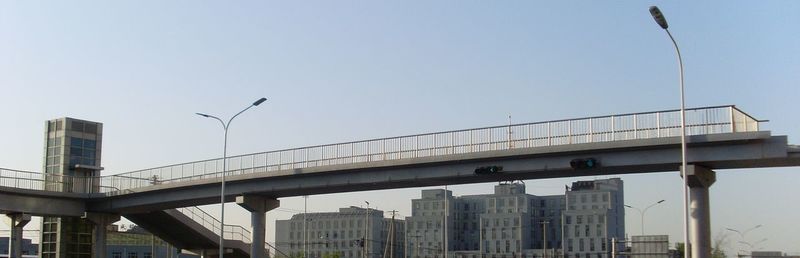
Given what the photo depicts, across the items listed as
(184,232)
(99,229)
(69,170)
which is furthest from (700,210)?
(69,170)

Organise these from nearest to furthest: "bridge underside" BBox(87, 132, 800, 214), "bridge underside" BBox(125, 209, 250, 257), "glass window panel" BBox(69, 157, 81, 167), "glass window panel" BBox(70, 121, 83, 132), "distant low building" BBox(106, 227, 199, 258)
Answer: "bridge underside" BBox(87, 132, 800, 214) → "bridge underside" BBox(125, 209, 250, 257) → "glass window panel" BBox(69, 157, 81, 167) → "glass window panel" BBox(70, 121, 83, 132) → "distant low building" BBox(106, 227, 199, 258)

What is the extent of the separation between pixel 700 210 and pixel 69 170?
158 ft

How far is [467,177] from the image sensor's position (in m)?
46.0

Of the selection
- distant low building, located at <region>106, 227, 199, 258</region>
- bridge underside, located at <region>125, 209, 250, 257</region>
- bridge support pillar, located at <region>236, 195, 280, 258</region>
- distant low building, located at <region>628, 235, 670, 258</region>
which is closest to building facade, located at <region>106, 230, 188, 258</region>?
distant low building, located at <region>106, 227, 199, 258</region>

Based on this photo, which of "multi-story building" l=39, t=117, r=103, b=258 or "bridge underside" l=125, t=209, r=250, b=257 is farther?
"bridge underside" l=125, t=209, r=250, b=257

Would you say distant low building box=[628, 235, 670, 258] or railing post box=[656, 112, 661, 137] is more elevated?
railing post box=[656, 112, 661, 137]

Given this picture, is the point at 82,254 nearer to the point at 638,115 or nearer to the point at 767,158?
the point at 638,115

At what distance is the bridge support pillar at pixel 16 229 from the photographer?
6019cm

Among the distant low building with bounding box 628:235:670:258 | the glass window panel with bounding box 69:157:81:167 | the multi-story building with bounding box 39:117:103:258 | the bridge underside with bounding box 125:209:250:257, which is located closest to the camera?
the distant low building with bounding box 628:235:670:258

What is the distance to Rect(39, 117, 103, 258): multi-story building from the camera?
217ft

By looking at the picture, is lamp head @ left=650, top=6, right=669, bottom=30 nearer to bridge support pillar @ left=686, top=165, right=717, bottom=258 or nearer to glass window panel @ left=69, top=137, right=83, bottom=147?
bridge support pillar @ left=686, top=165, right=717, bottom=258

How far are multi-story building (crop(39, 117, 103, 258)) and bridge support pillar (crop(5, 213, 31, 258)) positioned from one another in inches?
140

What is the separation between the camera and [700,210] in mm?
38562

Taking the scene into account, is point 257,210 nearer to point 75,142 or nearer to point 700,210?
point 75,142
